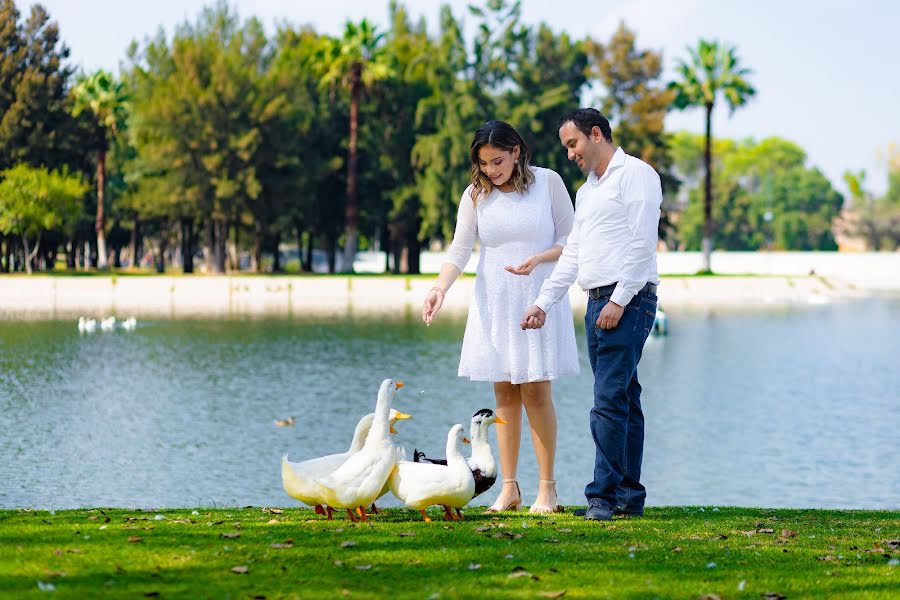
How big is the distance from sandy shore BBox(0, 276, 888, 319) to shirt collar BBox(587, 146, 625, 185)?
4081cm

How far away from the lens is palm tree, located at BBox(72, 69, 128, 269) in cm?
7000

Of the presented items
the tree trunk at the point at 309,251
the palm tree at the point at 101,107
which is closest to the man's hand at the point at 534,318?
the palm tree at the point at 101,107

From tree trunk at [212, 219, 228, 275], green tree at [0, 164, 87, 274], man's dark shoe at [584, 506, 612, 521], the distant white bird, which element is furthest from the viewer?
tree trunk at [212, 219, 228, 275]

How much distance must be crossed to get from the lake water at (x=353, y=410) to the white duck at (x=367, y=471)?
6547mm

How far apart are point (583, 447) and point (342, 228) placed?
60.1 m

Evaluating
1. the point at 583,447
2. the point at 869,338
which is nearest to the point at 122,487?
the point at 583,447

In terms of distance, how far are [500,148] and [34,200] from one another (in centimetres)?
6275

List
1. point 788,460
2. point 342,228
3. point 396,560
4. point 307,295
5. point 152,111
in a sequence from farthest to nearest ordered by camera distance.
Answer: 1. point 342,228
2. point 152,111
3. point 307,295
4. point 788,460
5. point 396,560

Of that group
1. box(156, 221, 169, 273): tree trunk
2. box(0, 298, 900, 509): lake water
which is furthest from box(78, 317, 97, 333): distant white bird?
box(156, 221, 169, 273): tree trunk

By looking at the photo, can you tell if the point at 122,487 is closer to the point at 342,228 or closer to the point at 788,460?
the point at 788,460

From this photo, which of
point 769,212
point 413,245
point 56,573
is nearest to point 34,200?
point 413,245

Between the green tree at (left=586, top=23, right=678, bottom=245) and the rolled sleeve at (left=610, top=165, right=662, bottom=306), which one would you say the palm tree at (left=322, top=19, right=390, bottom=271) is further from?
the rolled sleeve at (left=610, top=165, right=662, bottom=306)

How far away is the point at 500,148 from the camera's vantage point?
7.15 metres

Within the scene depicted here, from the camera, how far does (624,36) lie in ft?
257
